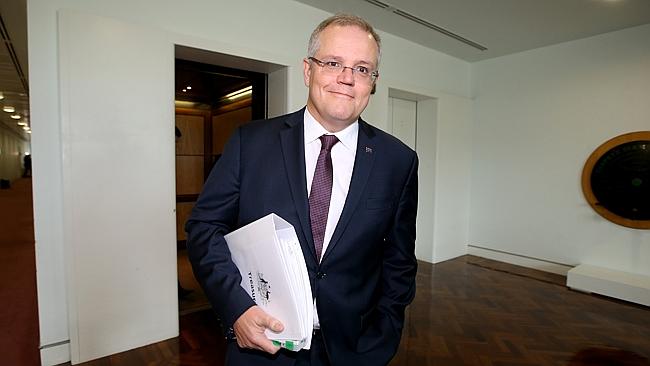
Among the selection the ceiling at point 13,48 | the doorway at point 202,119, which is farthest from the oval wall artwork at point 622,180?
→ the ceiling at point 13,48

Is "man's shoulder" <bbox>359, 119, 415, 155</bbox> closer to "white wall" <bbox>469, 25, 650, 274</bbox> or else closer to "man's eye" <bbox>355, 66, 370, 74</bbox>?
"man's eye" <bbox>355, 66, 370, 74</bbox>

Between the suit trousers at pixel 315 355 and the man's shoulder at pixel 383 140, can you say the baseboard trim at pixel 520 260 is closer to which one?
the man's shoulder at pixel 383 140

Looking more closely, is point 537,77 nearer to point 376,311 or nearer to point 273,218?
point 376,311

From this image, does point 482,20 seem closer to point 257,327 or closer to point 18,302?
point 257,327

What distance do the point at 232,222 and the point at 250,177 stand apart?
148 millimetres

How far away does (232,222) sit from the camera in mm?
1033

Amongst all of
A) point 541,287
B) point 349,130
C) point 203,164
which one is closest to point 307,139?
point 349,130

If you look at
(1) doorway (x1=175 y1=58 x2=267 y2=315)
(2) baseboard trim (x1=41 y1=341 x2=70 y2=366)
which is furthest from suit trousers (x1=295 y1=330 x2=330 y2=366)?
(1) doorway (x1=175 y1=58 x2=267 y2=315)

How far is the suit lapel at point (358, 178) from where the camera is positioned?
97 cm

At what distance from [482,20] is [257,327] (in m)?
4.15

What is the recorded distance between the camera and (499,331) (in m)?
3.03

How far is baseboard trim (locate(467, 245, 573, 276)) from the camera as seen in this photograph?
4.65 metres

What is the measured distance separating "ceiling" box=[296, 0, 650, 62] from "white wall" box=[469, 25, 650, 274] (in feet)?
→ 1.14

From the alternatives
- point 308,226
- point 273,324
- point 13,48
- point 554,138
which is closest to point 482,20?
point 554,138
